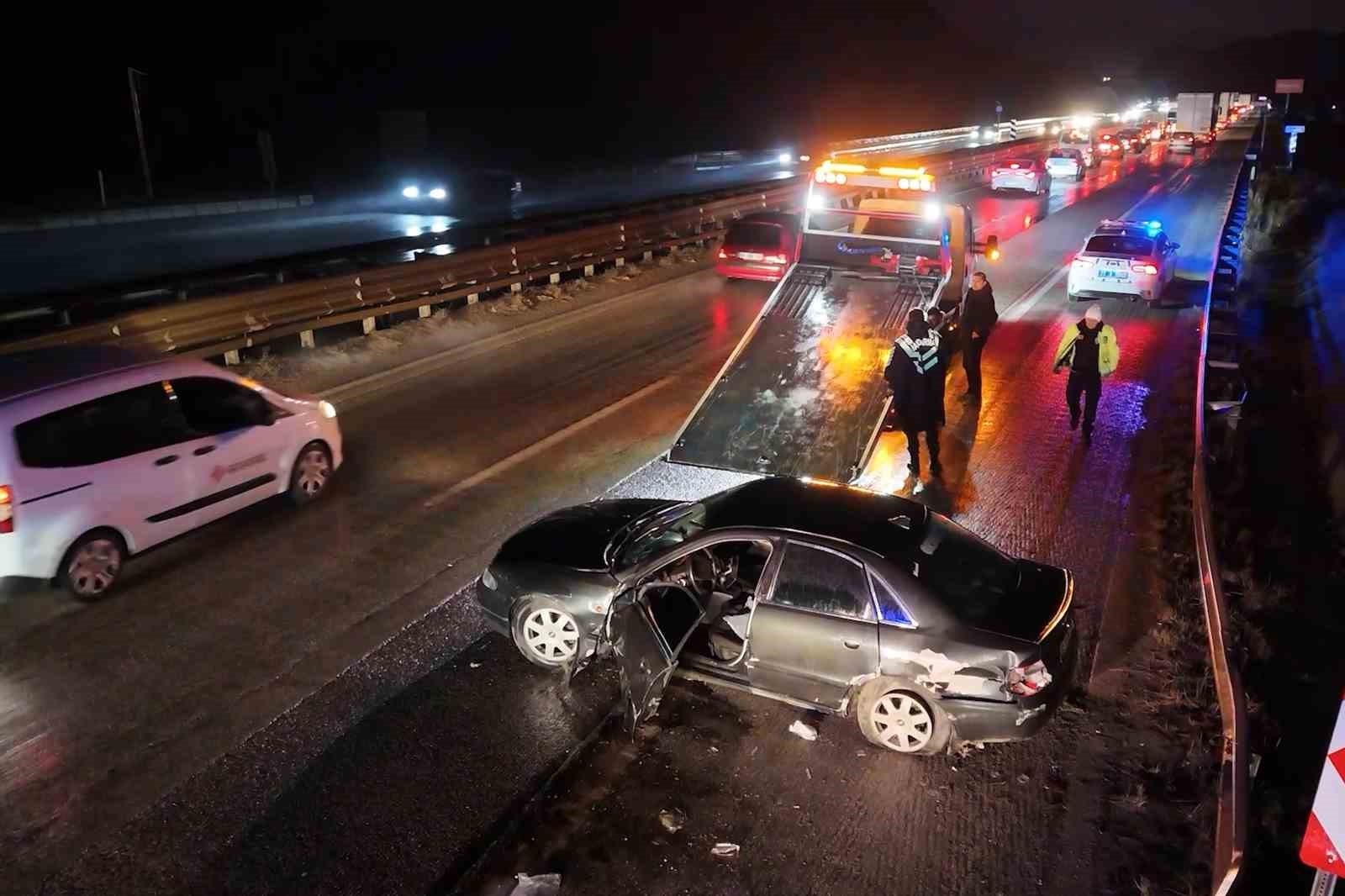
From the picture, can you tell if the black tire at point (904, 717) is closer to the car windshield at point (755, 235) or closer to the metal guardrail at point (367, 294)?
the metal guardrail at point (367, 294)

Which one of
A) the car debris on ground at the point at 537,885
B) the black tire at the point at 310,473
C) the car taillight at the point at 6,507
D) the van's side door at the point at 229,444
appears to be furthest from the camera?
the black tire at the point at 310,473

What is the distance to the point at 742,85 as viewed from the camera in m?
101

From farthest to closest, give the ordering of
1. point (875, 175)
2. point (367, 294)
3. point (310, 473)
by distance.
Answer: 1. point (367, 294)
2. point (875, 175)
3. point (310, 473)

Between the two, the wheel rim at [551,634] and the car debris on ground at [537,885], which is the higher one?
the wheel rim at [551,634]

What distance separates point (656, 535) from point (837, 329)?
6.05 meters

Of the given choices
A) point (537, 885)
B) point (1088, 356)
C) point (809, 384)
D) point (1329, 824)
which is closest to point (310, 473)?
point (809, 384)

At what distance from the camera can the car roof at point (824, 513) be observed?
5.82 meters

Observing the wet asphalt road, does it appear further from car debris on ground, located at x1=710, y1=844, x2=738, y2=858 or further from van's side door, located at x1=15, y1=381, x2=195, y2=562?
car debris on ground, located at x1=710, y1=844, x2=738, y2=858

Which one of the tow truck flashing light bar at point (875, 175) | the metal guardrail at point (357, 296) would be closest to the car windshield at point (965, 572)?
the tow truck flashing light bar at point (875, 175)

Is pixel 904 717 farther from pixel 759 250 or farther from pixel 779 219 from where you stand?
pixel 779 219

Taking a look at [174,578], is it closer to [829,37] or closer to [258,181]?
[258,181]

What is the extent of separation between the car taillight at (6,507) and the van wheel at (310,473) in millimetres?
2462

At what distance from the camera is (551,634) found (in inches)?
254

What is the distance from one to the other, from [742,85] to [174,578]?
329ft
